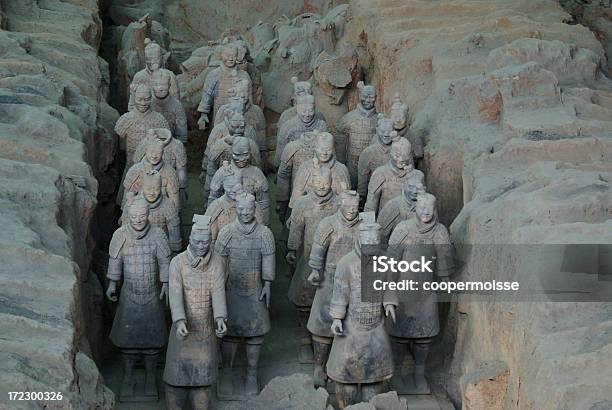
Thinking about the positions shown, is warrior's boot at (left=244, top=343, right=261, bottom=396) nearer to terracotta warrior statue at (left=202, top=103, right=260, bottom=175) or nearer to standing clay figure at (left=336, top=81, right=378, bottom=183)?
terracotta warrior statue at (left=202, top=103, right=260, bottom=175)

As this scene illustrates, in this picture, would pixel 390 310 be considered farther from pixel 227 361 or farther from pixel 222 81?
pixel 222 81

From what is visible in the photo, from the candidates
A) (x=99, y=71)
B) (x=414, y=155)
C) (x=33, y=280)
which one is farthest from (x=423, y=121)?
(x=33, y=280)

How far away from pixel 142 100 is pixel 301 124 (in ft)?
4.55

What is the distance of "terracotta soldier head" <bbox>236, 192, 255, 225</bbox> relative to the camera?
1048cm

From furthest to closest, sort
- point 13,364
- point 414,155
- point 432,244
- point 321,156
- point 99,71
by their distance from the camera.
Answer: point 99,71, point 414,155, point 321,156, point 432,244, point 13,364

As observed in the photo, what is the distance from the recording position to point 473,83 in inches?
492

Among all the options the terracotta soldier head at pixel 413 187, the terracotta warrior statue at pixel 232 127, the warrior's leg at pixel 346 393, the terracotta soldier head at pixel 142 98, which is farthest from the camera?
the terracotta soldier head at pixel 142 98

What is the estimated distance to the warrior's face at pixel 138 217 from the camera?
406 inches

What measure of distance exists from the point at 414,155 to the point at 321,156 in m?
1.19

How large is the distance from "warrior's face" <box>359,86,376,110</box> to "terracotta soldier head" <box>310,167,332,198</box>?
5.95 ft

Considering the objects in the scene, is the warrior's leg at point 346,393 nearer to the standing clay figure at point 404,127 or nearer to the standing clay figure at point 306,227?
the standing clay figure at point 306,227

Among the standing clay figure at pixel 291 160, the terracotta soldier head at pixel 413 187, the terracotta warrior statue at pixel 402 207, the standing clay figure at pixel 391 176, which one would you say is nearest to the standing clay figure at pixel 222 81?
the standing clay figure at pixel 291 160

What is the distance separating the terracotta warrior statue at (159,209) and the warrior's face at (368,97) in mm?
2275

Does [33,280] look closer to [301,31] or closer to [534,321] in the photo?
[534,321]
